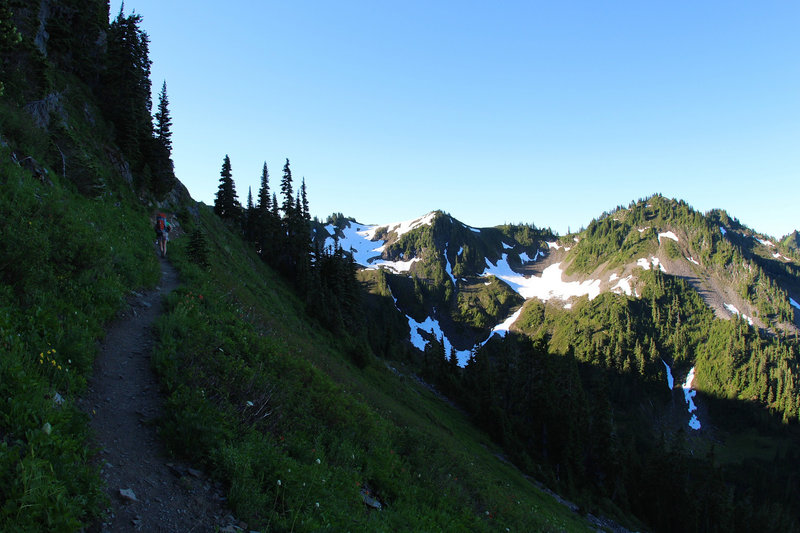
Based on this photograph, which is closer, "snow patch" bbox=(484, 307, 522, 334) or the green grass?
the green grass

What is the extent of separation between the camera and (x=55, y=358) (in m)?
6.18

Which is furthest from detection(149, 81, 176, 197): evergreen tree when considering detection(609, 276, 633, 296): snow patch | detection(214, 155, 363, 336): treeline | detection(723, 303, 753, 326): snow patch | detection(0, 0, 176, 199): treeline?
detection(723, 303, 753, 326): snow patch

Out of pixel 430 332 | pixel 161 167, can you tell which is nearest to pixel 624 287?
pixel 430 332

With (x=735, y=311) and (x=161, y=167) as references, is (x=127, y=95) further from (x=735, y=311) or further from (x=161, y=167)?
(x=735, y=311)

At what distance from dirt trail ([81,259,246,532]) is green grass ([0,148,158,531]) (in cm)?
34

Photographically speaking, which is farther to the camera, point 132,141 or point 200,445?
point 132,141

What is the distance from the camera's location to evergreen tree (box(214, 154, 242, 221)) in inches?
2307

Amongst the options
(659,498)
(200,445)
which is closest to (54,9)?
(200,445)

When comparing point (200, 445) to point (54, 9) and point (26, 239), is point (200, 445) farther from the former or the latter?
point (54, 9)

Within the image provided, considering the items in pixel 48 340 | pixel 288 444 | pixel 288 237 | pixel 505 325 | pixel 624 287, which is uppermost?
pixel 624 287

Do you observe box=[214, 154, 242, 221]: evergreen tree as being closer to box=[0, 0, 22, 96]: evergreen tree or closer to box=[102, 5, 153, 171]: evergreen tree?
box=[102, 5, 153, 171]: evergreen tree

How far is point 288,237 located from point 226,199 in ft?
39.4

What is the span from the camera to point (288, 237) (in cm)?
5953

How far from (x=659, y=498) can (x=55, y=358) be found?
71820 millimetres
